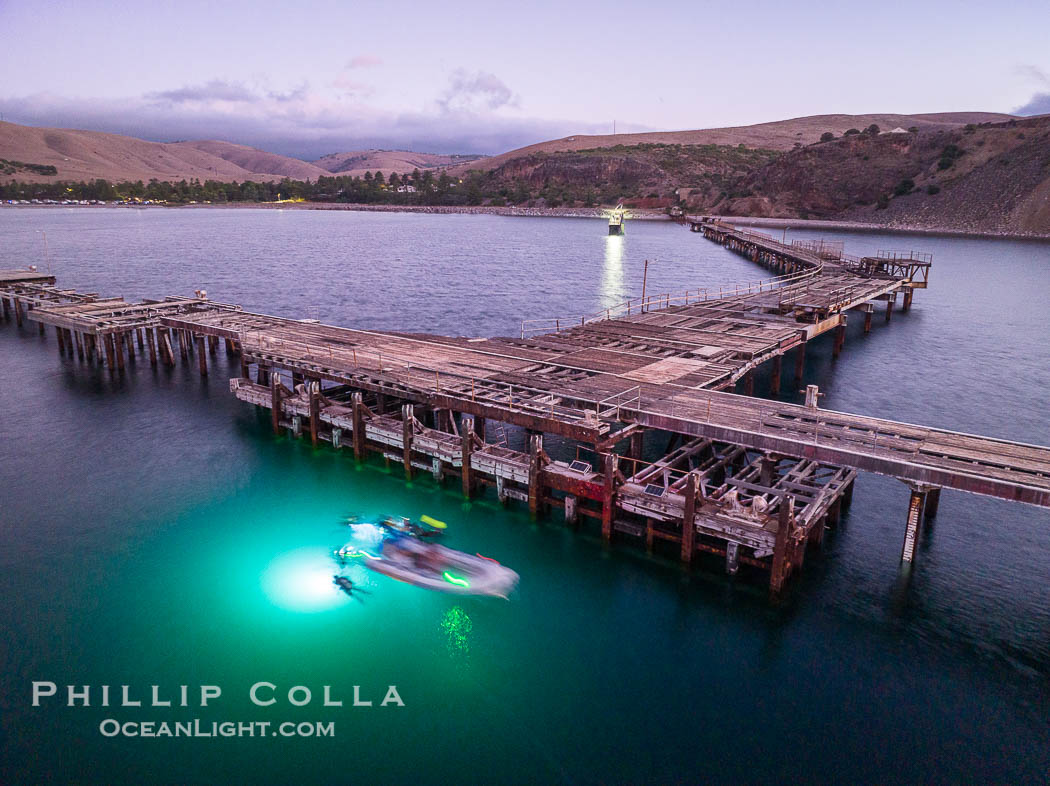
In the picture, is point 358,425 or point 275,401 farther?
point 275,401

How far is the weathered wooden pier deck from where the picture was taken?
77.1 ft

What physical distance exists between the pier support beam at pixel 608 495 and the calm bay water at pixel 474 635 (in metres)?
0.93

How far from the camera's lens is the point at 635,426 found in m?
28.3

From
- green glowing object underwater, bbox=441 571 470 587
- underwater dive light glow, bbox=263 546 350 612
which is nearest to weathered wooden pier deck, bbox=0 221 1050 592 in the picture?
green glowing object underwater, bbox=441 571 470 587

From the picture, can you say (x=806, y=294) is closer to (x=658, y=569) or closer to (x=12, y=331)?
(x=658, y=569)

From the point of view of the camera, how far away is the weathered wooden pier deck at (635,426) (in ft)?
77.1

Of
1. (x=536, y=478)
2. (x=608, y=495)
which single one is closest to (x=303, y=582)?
(x=536, y=478)

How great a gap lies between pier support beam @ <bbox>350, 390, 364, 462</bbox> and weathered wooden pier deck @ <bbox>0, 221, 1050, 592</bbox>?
10cm

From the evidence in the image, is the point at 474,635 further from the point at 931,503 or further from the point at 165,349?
the point at 165,349

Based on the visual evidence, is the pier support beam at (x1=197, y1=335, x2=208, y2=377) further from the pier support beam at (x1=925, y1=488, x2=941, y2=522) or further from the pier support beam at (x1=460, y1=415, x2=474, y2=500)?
the pier support beam at (x1=925, y1=488, x2=941, y2=522)

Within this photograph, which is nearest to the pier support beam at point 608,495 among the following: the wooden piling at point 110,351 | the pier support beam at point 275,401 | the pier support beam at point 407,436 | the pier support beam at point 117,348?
the pier support beam at point 407,436

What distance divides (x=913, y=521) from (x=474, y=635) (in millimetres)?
15445

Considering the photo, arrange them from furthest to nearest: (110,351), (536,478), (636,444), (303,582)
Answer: (110,351), (636,444), (536,478), (303,582)

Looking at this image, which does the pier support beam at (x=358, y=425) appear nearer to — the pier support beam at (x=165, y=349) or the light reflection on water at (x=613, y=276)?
the pier support beam at (x=165, y=349)
